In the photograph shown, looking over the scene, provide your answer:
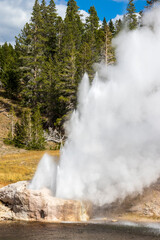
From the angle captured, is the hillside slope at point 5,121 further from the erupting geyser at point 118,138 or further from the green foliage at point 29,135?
the erupting geyser at point 118,138

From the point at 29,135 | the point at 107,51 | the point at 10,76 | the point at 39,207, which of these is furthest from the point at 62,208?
the point at 10,76

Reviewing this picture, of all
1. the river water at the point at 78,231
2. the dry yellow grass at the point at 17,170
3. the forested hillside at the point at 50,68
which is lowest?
the river water at the point at 78,231

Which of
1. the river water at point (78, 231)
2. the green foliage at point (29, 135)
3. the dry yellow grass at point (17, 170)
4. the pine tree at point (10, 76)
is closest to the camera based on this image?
the river water at point (78, 231)

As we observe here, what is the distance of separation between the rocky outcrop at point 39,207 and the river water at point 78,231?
0.65 m

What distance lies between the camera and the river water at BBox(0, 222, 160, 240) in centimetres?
1001

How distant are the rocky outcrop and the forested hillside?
845 inches

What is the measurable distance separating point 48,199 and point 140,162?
5972mm

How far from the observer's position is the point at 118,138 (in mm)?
16312

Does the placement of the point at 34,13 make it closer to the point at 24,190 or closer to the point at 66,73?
the point at 66,73

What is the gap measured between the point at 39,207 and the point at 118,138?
20.8 ft

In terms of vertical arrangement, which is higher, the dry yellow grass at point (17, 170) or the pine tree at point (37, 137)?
the pine tree at point (37, 137)

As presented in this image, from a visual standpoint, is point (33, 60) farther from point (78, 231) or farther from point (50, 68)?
point (78, 231)

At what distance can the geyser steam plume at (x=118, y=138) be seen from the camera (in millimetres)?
14582

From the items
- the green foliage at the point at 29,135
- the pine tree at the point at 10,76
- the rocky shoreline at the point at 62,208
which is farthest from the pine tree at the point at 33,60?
the rocky shoreline at the point at 62,208
